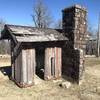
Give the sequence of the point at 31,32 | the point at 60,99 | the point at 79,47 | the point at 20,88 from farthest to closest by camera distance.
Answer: the point at 79,47 < the point at 31,32 < the point at 20,88 < the point at 60,99

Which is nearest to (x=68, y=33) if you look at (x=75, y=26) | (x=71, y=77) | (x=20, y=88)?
(x=75, y=26)

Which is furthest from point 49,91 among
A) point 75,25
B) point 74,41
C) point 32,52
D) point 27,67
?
point 75,25

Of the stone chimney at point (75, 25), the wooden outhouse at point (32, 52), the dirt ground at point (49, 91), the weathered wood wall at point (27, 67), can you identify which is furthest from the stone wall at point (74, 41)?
the weathered wood wall at point (27, 67)

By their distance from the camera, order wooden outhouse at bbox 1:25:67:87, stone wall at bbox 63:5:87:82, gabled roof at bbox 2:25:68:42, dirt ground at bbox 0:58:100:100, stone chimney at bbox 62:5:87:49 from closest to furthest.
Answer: dirt ground at bbox 0:58:100:100 → gabled roof at bbox 2:25:68:42 → wooden outhouse at bbox 1:25:67:87 → stone wall at bbox 63:5:87:82 → stone chimney at bbox 62:5:87:49

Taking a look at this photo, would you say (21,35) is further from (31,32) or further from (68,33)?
(68,33)

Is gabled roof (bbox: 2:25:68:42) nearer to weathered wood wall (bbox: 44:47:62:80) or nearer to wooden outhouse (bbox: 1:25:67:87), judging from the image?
wooden outhouse (bbox: 1:25:67:87)

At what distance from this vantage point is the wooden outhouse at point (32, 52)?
10.2 m

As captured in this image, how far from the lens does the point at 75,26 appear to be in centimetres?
1147

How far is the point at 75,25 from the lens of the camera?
11.5 m

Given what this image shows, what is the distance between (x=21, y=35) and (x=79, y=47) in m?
3.78

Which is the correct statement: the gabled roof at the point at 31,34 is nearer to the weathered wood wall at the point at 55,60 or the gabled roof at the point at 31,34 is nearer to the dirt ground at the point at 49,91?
the weathered wood wall at the point at 55,60

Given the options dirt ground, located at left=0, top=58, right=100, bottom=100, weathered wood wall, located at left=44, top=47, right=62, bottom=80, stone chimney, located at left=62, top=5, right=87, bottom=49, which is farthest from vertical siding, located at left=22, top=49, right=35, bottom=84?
stone chimney, located at left=62, top=5, right=87, bottom=49

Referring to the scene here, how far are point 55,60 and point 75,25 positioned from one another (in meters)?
2.46

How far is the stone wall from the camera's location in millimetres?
11078
